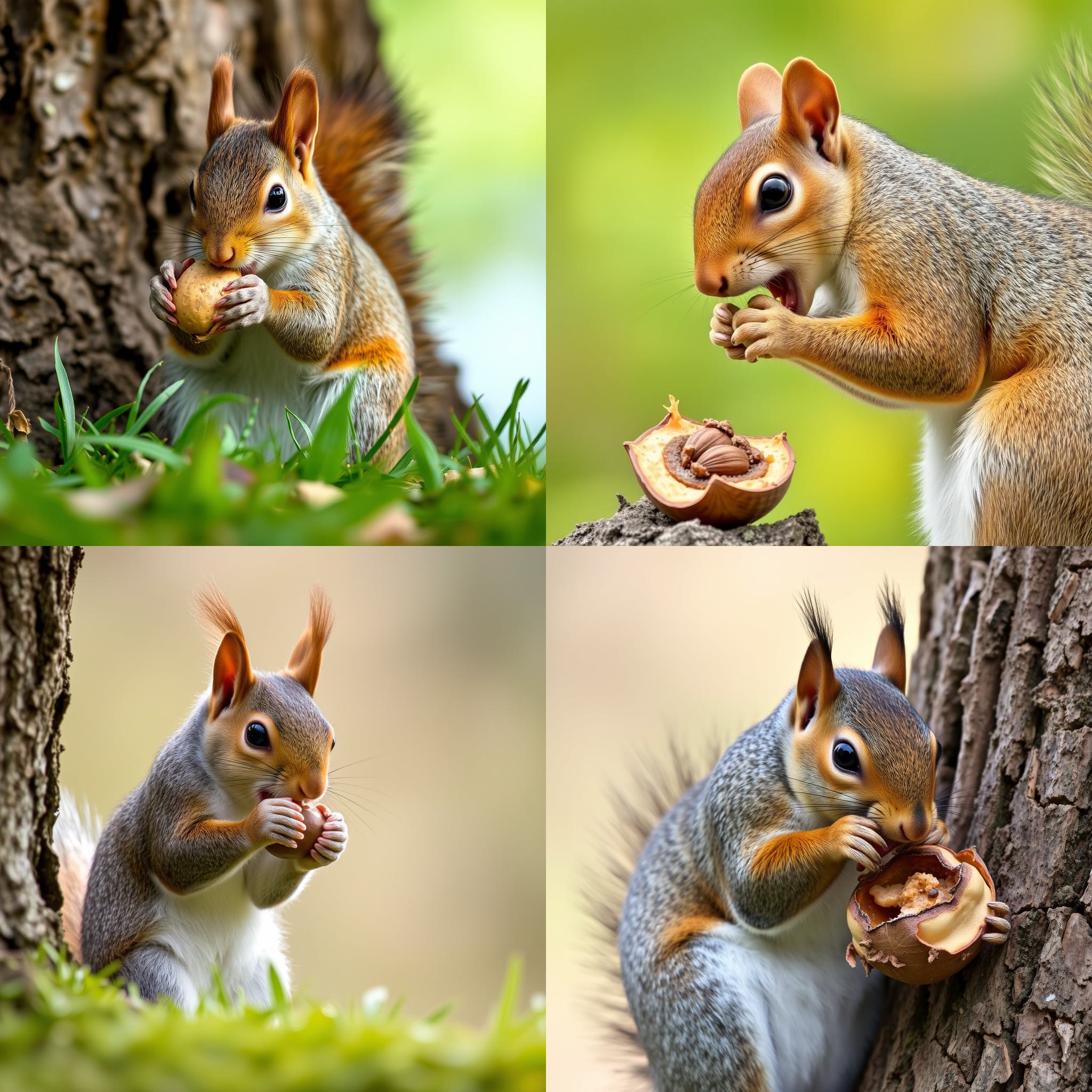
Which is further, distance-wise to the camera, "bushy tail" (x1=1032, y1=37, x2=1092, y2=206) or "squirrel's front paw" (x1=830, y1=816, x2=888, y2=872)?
"bushy tail" (x1=1032, y1=37, x2=1092, y2=206)

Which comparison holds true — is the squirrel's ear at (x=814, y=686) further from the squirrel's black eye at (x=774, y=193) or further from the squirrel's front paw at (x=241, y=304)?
the squirrel's front paw at (x=241, y=304)

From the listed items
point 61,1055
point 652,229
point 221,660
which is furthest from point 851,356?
point 61,1055

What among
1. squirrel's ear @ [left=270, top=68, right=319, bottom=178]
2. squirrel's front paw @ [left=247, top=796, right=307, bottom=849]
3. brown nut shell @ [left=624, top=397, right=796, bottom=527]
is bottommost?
squirrel's front paw @ [left=247, top=796, right=307, bottom=849]

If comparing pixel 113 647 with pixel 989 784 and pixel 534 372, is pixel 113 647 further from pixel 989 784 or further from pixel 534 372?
pixel 989 784

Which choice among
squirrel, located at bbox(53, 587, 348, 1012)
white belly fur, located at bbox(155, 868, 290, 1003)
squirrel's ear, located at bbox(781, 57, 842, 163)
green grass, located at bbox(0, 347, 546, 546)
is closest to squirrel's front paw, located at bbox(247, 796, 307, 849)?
squirrel, located at bbox(53, 587, 348, 1012)

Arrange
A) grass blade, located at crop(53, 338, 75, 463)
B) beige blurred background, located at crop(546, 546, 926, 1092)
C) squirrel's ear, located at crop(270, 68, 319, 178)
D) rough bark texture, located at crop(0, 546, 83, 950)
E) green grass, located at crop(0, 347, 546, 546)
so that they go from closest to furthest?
green grass, located at crop(0, 347, 546, 546) < rough bark texture, located at crop(0, 546, 83, 950) < grass blade, located at crop(53, 338, 75, 463) < squirrel's ear, located at crop(270, 68, 319, 178) < beige blurred background, located at crop(546, 546, 926, 1092)

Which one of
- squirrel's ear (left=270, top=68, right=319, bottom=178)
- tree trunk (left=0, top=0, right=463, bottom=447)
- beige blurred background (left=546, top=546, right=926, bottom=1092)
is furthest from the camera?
tree trunk (left=0, top=0, right=463, bottom=447)

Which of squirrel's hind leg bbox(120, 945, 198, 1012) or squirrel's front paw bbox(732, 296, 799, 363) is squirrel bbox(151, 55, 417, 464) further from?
squirrel's hind leg bbox(120, 945, 198, 1012)

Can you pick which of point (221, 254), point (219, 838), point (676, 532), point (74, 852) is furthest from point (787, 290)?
point (74, 852)
